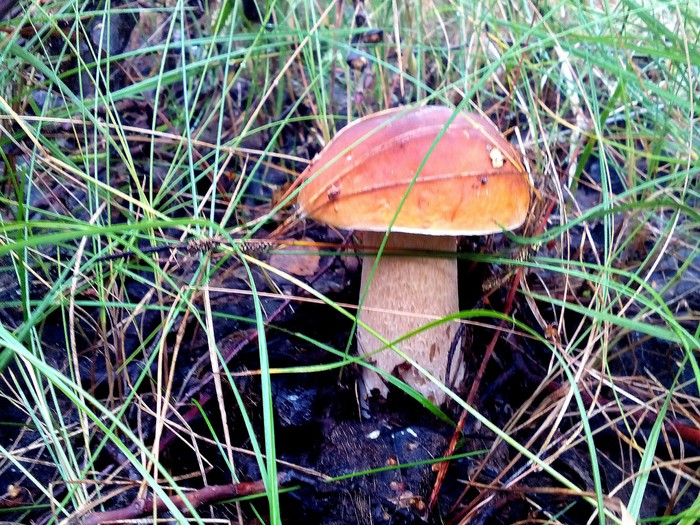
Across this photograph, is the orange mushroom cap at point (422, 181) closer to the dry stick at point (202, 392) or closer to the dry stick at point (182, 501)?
the dry stick at point (202, 392)

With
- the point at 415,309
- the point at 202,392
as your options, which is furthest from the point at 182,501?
the point at 415,309

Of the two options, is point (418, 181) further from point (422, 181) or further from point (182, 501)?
point (182, 501)

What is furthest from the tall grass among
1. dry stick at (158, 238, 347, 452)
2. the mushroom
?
the mushroom

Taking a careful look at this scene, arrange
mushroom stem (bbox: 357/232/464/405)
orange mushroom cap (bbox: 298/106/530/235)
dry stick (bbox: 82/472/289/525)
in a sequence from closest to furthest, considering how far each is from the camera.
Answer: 1. dry stick (bbox: 82/472/289/525)
2. orange mushroom cap (bbox: 298/106/530/235)
3. mushroom stem (bbox: 357/232/464/405)

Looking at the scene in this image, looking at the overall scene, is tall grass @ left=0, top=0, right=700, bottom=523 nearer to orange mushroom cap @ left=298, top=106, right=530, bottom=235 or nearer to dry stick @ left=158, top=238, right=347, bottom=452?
dry stick @ left=158, top=238, right=347, bottom=452

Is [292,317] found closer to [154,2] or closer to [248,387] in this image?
[248,387]

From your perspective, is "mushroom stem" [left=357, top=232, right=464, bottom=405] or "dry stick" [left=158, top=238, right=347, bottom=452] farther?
"mushroom stem" [left=357, top=232, right=464, bottom=405]

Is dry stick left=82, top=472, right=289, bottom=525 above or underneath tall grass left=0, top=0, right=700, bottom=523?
underneath

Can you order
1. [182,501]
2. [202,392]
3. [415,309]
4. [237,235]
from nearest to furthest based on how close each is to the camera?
[182,501], [202,392], [415,309], [237,235]
